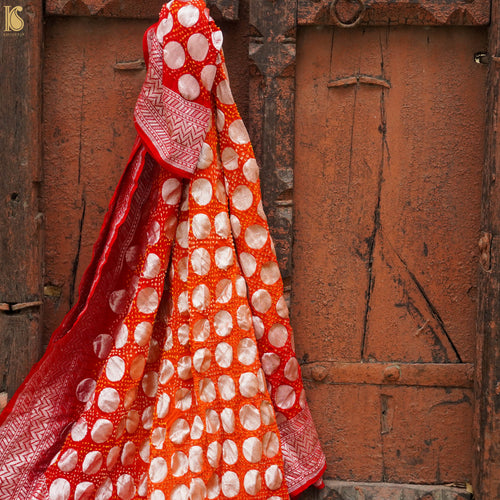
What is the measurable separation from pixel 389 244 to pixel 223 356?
1.70 feet

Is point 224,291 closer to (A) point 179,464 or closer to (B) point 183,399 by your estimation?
(B) point 183,399

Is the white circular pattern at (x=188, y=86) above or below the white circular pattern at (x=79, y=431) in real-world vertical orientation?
above

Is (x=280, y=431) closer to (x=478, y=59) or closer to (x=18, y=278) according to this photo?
(x=18, y=278)

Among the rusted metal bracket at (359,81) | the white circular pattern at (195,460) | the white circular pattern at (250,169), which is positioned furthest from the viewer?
the rusted metal bracket at (359,81)

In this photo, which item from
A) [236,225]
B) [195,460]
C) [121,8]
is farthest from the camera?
[121,8]

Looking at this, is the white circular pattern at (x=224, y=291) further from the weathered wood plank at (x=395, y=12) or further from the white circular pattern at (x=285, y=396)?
the weathered wood plank at (x=395, y=12)

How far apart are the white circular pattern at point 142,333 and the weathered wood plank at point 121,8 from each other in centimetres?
75

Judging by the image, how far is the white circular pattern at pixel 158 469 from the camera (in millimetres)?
1192

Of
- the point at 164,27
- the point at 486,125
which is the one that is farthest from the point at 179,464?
the point at 486,125

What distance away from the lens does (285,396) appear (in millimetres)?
1314

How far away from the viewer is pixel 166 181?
1.26 m

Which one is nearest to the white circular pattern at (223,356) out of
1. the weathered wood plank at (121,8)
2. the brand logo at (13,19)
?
the weathered wood plank at (121,8)

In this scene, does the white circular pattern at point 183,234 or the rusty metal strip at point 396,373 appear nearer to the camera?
the white circular pattern at point 183,234

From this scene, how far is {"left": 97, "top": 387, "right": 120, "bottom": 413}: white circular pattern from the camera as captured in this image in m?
1.22
